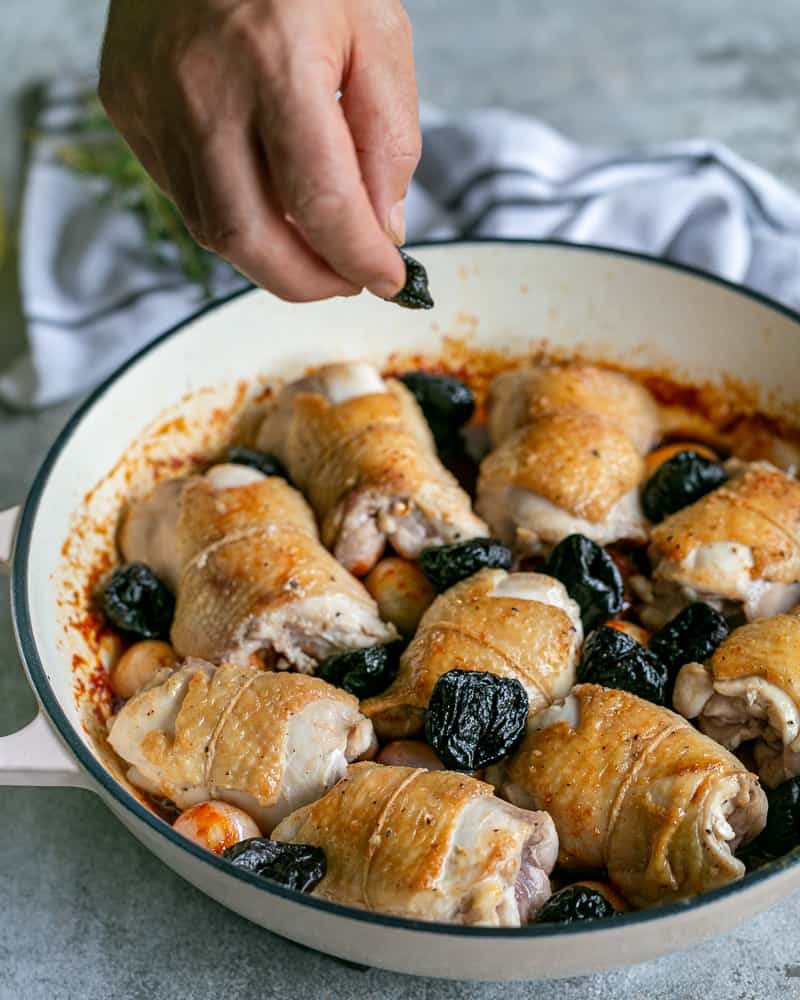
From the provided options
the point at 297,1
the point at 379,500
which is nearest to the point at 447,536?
the point at 379,500

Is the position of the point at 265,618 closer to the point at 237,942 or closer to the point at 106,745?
the point at 106,745

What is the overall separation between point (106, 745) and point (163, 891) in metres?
0.30

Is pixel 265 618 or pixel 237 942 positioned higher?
pixel 265 618

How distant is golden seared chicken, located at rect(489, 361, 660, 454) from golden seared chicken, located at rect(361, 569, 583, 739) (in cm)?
60

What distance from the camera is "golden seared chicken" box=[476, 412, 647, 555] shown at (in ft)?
8.78

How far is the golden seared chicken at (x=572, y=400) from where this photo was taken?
9.52 feet

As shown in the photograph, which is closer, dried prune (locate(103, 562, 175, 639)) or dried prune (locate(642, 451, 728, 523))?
dried prune (locate(103, 562, 175, 639))

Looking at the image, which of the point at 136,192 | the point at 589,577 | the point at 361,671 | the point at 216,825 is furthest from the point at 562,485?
the point at 136,192

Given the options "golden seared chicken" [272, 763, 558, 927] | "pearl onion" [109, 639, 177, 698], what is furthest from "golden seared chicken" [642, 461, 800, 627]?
"pearl onion" [109, 639, 177, 698]

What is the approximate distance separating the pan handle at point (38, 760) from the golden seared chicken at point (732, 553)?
48.5 inches

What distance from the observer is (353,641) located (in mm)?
Answer: 2473

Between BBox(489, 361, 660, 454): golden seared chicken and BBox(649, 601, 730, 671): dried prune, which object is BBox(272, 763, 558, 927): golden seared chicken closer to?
BBox(649, 601, 730, 671): dried prune

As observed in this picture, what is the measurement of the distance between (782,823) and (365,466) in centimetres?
114

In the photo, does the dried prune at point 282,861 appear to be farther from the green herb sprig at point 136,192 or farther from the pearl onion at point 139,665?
the green herb sprig at point 136,192
